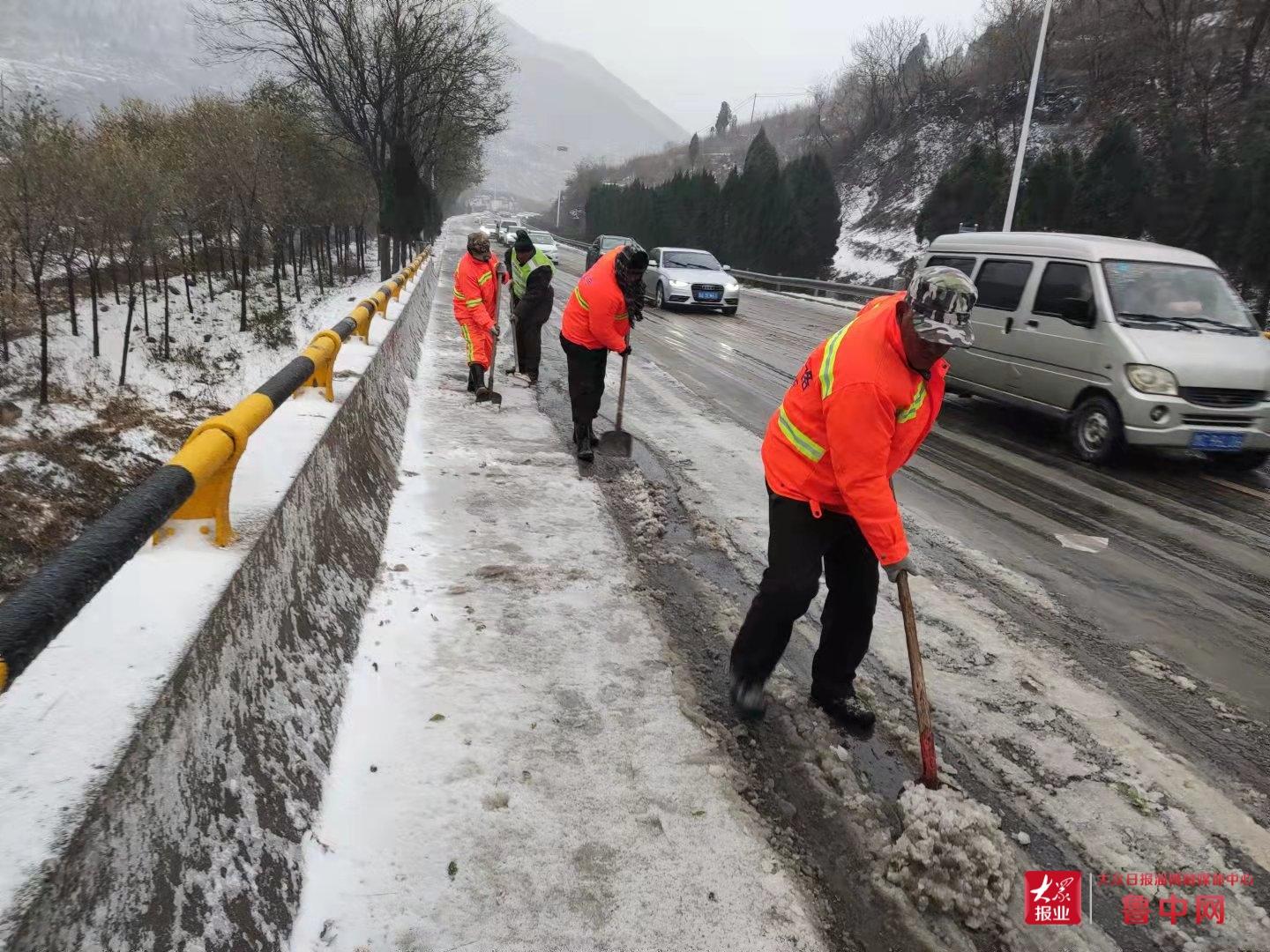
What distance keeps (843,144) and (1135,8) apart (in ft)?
84.2

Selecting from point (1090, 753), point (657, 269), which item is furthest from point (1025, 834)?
point (657, 269)

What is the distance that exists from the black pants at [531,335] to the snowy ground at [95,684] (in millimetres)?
6751

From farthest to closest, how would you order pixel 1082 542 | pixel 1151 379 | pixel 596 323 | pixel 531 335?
pixel 531 335 → pixel 1151 379 → pixel 596 323 → pixel 1082 542

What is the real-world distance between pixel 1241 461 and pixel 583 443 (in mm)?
6046

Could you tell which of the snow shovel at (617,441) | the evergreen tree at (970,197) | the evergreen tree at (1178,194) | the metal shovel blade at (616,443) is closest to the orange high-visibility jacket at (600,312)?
the snow shovel at (617,441)

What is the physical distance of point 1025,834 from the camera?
101 inches

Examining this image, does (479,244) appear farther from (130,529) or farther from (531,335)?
(130,529)

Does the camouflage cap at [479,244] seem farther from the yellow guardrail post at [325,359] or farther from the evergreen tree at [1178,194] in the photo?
the evergreen tree at [1178,194]

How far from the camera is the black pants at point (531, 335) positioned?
9.09m

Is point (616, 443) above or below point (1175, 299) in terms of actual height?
below

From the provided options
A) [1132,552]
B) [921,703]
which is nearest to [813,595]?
[921,703]

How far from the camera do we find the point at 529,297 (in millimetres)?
8867

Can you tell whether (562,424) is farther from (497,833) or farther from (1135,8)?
(1135,8)

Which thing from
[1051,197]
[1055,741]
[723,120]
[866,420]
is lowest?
[1055,741]
